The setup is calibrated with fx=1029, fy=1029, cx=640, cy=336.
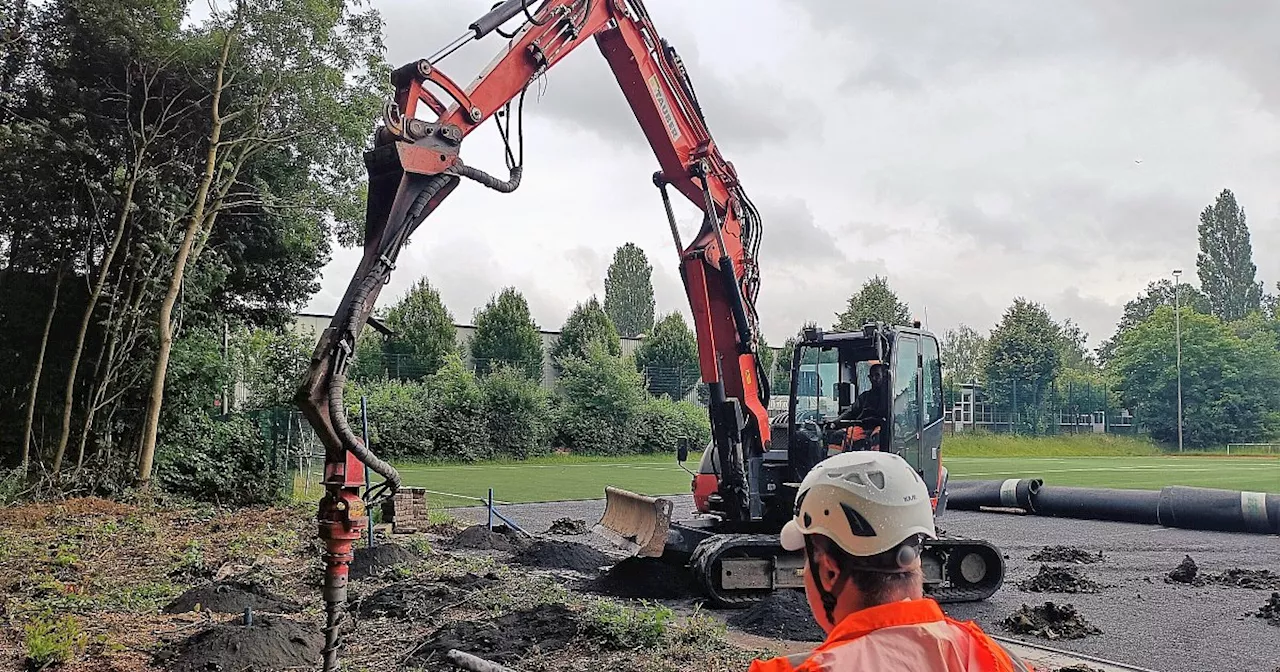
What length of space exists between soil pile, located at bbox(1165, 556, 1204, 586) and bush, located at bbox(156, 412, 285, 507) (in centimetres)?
1383

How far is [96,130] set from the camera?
15.6 m

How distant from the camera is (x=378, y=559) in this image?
32.9 ft

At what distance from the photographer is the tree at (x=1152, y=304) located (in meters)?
76.1

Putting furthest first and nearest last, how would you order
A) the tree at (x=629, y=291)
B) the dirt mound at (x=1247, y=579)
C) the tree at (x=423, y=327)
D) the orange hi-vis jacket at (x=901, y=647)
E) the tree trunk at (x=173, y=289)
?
the tree at (x=629, y=291)
the tree at (x=423, y=327)
the tree trunk at (x=173, y=289)
the dirt mound at (x=1247, y=579)
the orange hi-vis jacket at (x=901, y=647)

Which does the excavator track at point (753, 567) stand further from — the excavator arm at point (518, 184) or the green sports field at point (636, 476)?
the green sports field at point (636, 476)

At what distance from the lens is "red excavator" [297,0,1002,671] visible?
22.4 ft

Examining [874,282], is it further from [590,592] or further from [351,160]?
[590,592]

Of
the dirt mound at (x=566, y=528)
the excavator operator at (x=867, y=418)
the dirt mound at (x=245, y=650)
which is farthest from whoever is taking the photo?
the dirt mound at (x=566, y=528)

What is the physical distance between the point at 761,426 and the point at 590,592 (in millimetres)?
2261

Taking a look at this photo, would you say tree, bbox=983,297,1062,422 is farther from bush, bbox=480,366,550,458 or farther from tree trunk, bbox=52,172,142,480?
tree trunk, bbox=52,172,142,480

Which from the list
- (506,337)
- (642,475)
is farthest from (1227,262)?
(642,475)

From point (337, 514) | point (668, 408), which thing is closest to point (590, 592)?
point (337, 514)

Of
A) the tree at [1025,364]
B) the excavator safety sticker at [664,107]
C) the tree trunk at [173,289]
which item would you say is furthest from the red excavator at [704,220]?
the tree at [1025,364]

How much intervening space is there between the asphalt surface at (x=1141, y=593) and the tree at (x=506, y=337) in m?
22.6
